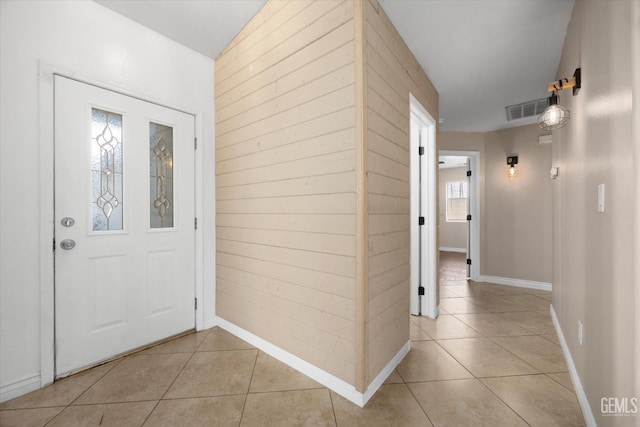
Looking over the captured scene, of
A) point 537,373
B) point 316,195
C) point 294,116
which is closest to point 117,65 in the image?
point 294,116

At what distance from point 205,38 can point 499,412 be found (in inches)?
144

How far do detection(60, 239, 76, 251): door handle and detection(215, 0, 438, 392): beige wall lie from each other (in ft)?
3.76

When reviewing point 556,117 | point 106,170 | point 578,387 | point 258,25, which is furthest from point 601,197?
point 106,170

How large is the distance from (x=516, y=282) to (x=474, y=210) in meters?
1.31

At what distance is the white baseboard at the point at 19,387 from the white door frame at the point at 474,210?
211 inches

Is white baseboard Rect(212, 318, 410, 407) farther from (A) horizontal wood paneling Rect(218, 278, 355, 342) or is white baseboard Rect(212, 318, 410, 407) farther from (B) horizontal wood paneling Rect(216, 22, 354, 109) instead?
(B) horizontal wood paneling Rect(216, 22, 354, 109)

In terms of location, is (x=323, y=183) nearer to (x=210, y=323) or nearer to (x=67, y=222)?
(x=67, y=222)

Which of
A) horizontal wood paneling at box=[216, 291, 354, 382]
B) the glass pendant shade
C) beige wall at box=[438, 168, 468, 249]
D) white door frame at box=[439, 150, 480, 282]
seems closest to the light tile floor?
horizontal wood paneling at box=[216, 291, 354, 382]

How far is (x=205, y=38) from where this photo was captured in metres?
2.57

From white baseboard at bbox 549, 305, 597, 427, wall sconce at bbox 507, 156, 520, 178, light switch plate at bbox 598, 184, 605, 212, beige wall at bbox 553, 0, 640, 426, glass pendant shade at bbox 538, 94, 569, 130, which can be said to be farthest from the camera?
wall sconce at bbox 507, 156, 520, 178

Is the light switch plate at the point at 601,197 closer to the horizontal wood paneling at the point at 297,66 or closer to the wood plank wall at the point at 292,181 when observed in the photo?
the wood plank wall at the point at 292,181

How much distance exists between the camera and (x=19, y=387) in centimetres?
174

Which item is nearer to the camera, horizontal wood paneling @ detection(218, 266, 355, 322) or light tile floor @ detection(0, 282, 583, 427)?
light tile floor @ detection(0, 282, 583, 427)

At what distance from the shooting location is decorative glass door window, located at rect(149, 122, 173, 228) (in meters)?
2.42
